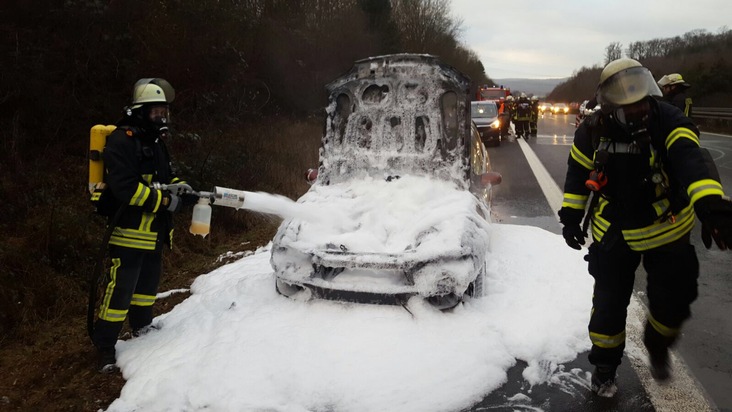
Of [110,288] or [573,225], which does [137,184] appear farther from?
[573,225]

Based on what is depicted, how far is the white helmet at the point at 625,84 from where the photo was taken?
9.54 ft

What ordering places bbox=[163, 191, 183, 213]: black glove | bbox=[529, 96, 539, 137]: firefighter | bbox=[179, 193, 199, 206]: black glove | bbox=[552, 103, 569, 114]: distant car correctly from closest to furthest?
bbox=[163, 191, 183, 213]: black glove → bbox=[179, 193, 199, 206]: black glove → bbox=[529, 96, 539, 137]: firefighter → bbox=[552, 103, 569, 114]: distant car

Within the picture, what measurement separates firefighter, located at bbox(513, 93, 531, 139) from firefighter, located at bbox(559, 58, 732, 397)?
61.7 feet

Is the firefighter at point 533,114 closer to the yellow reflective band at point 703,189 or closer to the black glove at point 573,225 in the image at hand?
the black glove at point 573,225

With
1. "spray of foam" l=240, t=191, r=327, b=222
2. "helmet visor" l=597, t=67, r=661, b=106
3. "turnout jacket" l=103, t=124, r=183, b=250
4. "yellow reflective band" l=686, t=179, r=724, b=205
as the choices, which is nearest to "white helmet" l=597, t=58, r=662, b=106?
"helmet visor" l=597, t=67, r=661, b=106

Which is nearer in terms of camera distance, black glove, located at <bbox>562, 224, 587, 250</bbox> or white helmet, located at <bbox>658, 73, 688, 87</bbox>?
black glove, located at <bbox>562, 224, 587, 250</bbox>

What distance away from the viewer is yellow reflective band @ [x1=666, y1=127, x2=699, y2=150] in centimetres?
278

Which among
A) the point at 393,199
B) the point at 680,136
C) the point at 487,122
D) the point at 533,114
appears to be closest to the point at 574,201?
the point at 680,136

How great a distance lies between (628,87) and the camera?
2.93 m

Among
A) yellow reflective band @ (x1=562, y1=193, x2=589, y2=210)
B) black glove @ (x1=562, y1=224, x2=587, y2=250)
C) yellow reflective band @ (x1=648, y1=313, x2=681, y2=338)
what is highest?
yellow reflective band @ (x1=562, y1=193, x2=589, y2=210)

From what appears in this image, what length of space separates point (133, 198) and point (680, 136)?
128 inches

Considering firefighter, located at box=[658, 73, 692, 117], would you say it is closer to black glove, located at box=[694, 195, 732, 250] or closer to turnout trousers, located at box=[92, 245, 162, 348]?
black glove, located at box=[694, 195, 732, 250]

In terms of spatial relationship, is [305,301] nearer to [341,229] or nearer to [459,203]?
[341,229]

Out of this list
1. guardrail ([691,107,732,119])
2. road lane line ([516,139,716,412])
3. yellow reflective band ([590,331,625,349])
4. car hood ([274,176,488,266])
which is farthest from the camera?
guardrail ([691,107,732,119])
